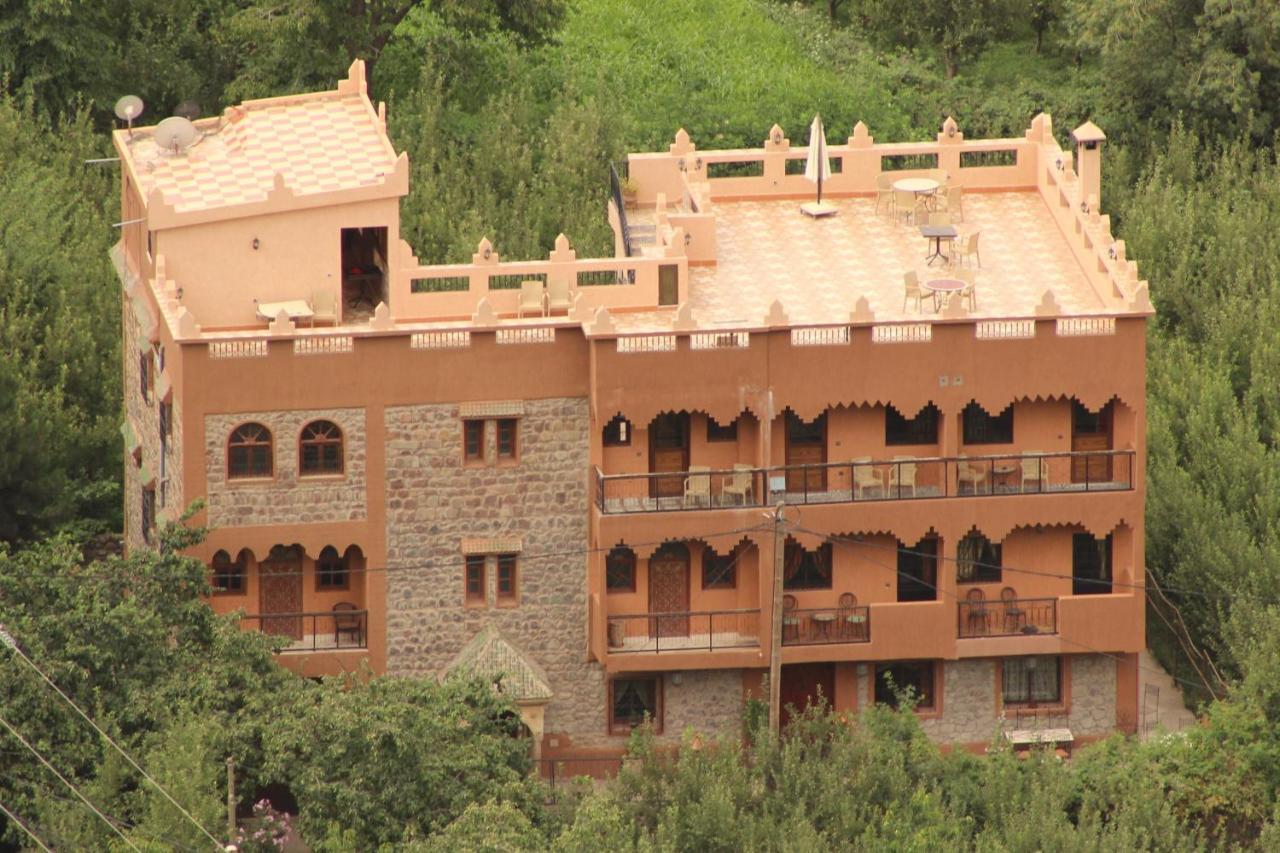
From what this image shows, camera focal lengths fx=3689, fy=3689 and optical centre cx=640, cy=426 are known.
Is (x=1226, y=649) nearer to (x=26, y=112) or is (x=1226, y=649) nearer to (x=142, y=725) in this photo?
(x=142, y=725)

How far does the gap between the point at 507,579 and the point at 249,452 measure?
6025mm

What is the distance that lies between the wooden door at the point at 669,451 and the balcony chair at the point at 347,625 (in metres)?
6.64

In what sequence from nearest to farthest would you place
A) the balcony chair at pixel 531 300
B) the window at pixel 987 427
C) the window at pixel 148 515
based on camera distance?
the balcony chair at pixel 531 300 < the window at pixel 987 427 < the window at pixel 148 515

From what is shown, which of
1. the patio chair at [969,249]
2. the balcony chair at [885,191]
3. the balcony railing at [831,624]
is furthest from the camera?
the balcony chair at [885,191]

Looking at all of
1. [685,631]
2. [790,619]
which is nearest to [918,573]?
[790,619]

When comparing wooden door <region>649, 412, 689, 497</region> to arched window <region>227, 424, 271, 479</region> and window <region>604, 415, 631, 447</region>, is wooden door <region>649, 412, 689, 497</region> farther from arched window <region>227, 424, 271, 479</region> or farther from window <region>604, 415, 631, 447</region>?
arched window <region>227, 424, 271, 479</region>

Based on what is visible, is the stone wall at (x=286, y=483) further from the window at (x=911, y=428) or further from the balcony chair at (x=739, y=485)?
the window at (x=911, y=428)

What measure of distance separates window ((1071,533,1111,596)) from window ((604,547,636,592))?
9449 millimetres

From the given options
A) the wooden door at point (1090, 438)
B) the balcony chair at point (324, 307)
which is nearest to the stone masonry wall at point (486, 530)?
the balcony chair at point (324, 307)

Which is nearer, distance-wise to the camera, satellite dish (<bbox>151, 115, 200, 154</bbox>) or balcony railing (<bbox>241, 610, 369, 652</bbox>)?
balcony railing (<bbox>241, 610, 369, 652</bbox>)

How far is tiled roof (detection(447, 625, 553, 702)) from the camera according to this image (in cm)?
7594

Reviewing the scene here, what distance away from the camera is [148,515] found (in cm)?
8056

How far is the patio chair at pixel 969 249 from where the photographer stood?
79812 mm

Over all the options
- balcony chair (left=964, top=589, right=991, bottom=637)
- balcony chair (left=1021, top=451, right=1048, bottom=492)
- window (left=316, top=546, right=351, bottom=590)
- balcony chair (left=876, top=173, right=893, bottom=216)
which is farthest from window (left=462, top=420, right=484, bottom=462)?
balcony chair (left=876, top=173, right=893, bottom=216)
